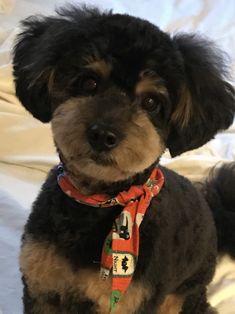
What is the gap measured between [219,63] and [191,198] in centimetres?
34

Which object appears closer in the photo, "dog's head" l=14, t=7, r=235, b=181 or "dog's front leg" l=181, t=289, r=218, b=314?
"dog's head" l=14, t=7, r=235, b=181

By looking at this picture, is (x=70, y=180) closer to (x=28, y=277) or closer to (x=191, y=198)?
(x=28, y=277)

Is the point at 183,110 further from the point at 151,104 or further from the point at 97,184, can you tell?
the point at 97,184

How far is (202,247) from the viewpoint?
4.62 feet

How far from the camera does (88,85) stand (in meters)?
1.13

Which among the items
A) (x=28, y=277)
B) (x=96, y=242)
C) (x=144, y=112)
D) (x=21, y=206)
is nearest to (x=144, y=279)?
(x=96, y=242)

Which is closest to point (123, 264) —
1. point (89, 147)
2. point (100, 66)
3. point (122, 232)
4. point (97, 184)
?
point (122, 232)

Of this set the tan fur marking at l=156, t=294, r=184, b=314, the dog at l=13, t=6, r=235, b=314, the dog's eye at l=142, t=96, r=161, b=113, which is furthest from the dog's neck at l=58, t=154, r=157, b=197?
the tan fur marking at l=156, t=294, r=184, b=314

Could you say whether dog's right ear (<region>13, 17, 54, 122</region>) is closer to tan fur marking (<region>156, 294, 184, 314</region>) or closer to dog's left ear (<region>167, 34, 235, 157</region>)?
dog's left ear (<region>167, 34, 235, 157</region>)

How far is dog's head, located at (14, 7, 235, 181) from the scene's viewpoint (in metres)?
1.04

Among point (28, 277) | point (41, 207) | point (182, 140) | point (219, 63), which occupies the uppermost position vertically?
point (219, 63)

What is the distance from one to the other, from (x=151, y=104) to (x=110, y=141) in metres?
0.17

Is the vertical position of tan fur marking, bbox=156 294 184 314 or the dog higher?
the dog

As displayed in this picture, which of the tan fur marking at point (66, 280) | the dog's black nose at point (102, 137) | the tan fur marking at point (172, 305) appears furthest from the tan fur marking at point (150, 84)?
the tan fur marking at point (172, 305)
